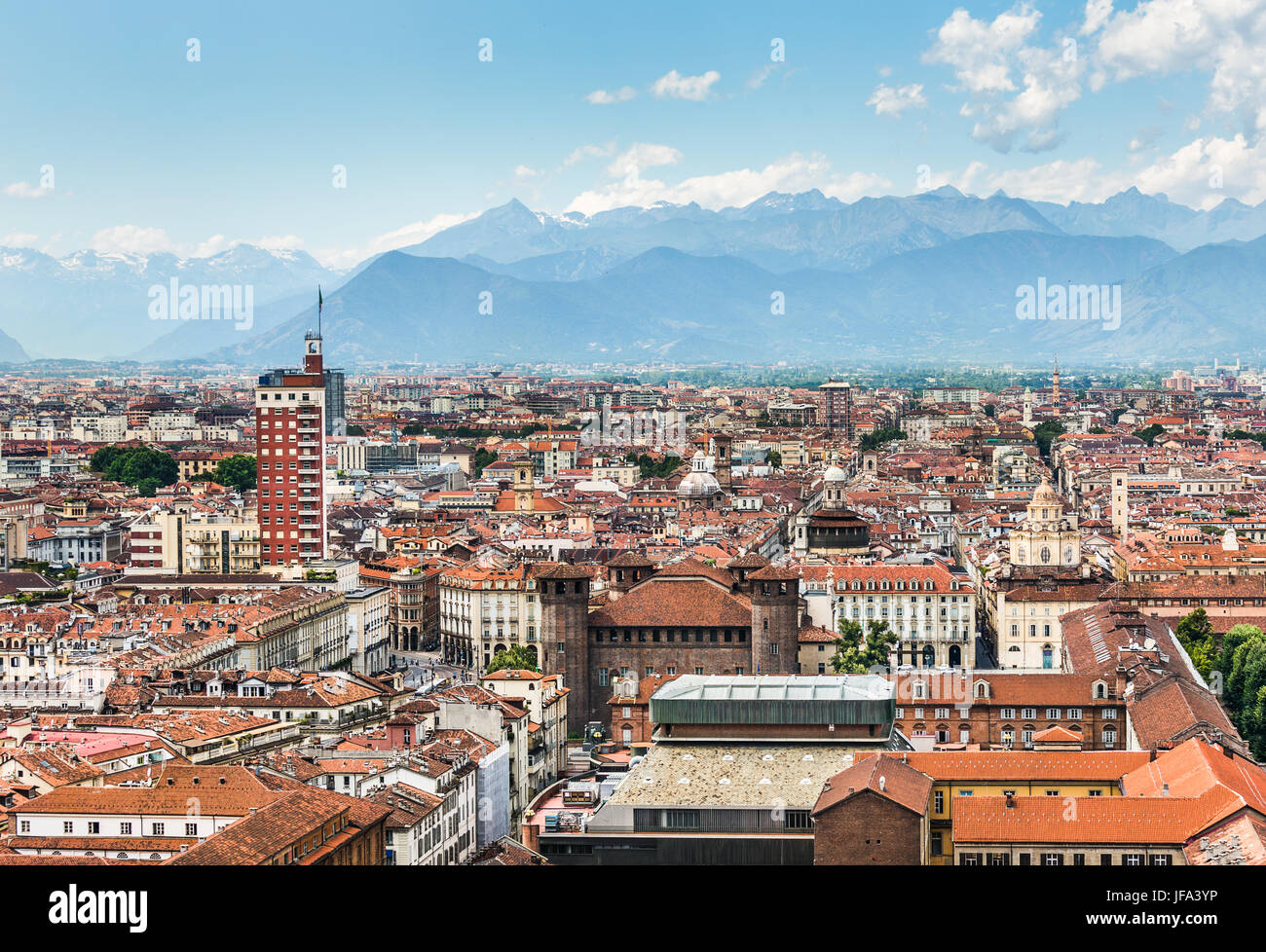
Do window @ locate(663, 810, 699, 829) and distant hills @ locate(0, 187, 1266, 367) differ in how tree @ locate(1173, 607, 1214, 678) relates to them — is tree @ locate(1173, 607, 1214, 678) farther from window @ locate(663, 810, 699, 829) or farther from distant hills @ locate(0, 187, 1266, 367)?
distant hills @ locate(0, 187, 1266, 367)

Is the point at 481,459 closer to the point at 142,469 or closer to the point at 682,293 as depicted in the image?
the point at 142,469

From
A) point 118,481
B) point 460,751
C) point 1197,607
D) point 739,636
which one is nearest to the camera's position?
point 460,751

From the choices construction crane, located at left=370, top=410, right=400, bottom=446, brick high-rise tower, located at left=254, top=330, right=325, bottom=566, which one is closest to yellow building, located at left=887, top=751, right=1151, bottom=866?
brick high-rise tower, located at left=254, top=330, right=325, bottom=566

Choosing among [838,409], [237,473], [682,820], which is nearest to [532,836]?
[682,820]

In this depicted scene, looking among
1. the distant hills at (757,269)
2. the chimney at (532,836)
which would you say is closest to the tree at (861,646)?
the chimney at (532,836)
